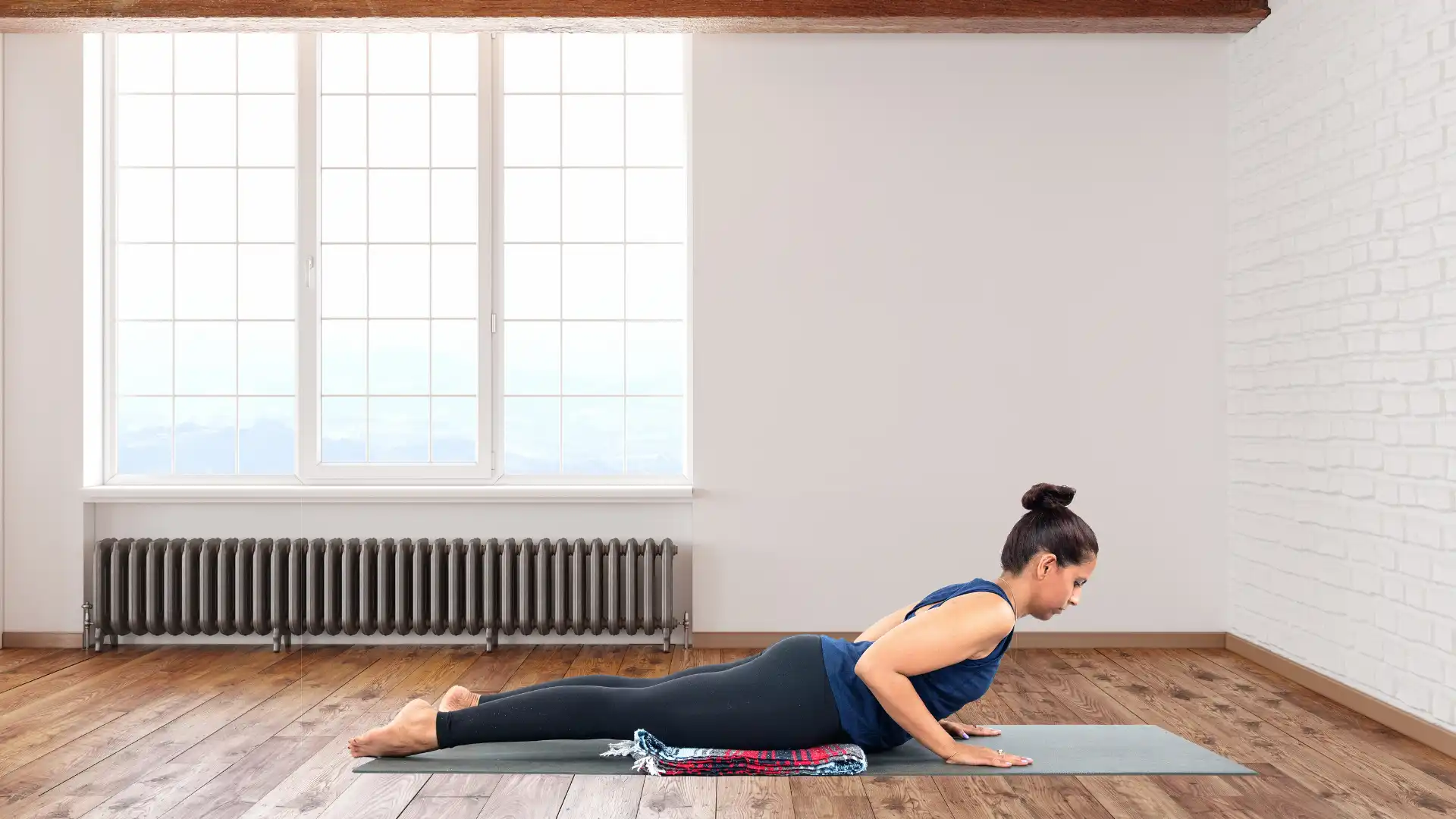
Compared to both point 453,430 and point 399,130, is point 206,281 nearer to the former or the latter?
point 399,130

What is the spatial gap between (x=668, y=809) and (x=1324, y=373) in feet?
9.76

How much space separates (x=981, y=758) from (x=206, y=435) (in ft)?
12.7

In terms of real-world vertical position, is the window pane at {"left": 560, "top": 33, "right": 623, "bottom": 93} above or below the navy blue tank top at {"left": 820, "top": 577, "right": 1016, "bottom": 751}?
above

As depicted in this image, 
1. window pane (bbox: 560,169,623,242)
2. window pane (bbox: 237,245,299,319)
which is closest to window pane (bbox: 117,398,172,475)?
window pane (bbox: 237,245,299,319)

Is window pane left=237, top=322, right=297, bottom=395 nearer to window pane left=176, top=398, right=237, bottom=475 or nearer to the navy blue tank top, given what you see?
window pane left=176, top=398, right=237, bottom=475

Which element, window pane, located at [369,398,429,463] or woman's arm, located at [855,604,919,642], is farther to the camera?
window pane, located at [369,398,429,463]

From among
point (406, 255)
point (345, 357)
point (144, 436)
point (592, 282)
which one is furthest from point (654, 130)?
point (144, 436)

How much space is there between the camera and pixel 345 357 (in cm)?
484

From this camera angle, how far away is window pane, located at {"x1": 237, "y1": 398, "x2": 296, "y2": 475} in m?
4.84

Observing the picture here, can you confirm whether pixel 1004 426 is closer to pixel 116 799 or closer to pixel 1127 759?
pixel 1127 759

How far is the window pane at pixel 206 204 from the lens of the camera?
16.0ft

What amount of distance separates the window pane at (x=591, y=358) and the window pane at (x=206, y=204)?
1674mm

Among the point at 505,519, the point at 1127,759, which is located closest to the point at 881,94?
the point at 505,519

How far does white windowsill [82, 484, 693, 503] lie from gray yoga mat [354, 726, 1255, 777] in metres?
1.67
